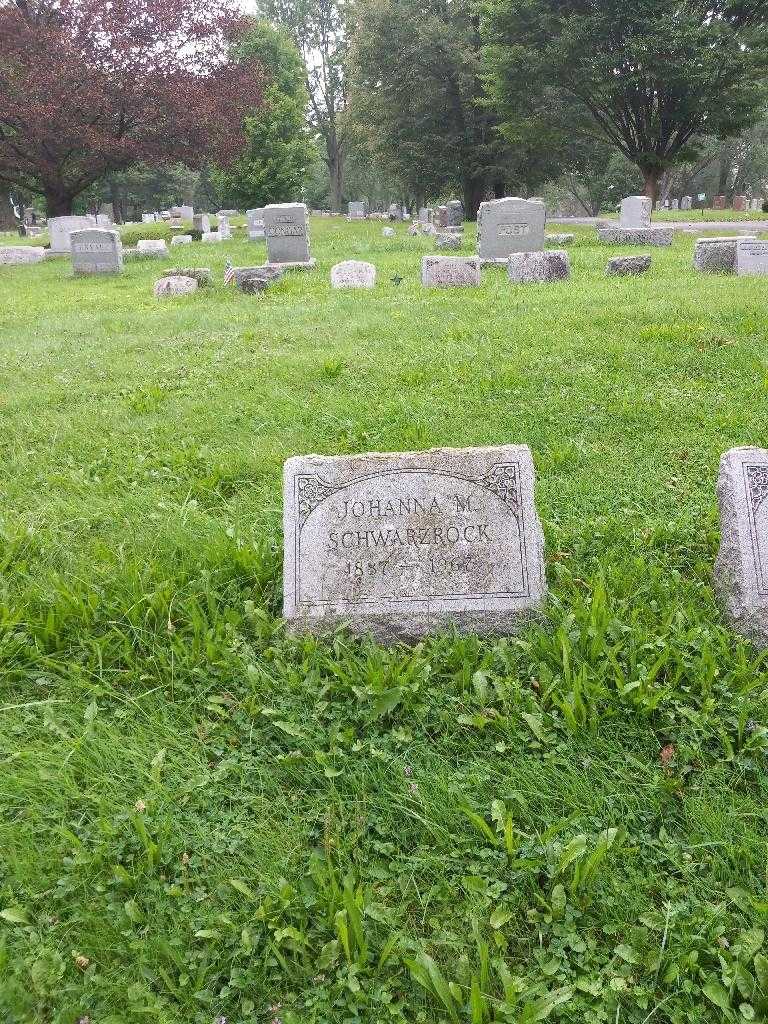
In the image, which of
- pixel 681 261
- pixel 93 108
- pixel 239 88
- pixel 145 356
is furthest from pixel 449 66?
pixel 145 356

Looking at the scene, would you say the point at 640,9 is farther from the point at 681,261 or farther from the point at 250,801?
the point at 250,801

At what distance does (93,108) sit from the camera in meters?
22.3

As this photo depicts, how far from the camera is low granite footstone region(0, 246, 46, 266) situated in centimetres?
2050

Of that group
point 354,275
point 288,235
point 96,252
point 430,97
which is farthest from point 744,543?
point 430,97

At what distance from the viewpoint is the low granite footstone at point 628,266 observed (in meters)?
11.7

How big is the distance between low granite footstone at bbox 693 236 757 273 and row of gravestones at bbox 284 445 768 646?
10.2 metres

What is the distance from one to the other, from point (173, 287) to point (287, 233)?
521cm

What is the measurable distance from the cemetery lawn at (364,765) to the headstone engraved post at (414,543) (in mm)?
136

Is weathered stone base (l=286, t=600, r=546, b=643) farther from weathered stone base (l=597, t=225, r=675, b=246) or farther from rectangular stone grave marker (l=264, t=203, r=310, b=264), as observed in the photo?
weathered stone base (l=597, t=225, r=675, b=246)

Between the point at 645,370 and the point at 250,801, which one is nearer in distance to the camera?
the point at 250,801

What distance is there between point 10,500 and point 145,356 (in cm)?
351

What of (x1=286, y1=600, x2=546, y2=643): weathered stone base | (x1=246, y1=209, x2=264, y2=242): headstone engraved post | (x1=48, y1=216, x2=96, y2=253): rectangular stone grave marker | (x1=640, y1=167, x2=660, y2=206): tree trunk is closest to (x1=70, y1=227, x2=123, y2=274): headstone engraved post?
(x1=48, y1=216, x2=96, y2=253): rectangular stone grave marker

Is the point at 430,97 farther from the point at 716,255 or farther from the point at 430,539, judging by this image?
the point at 430,539

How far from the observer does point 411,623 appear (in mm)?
2861
